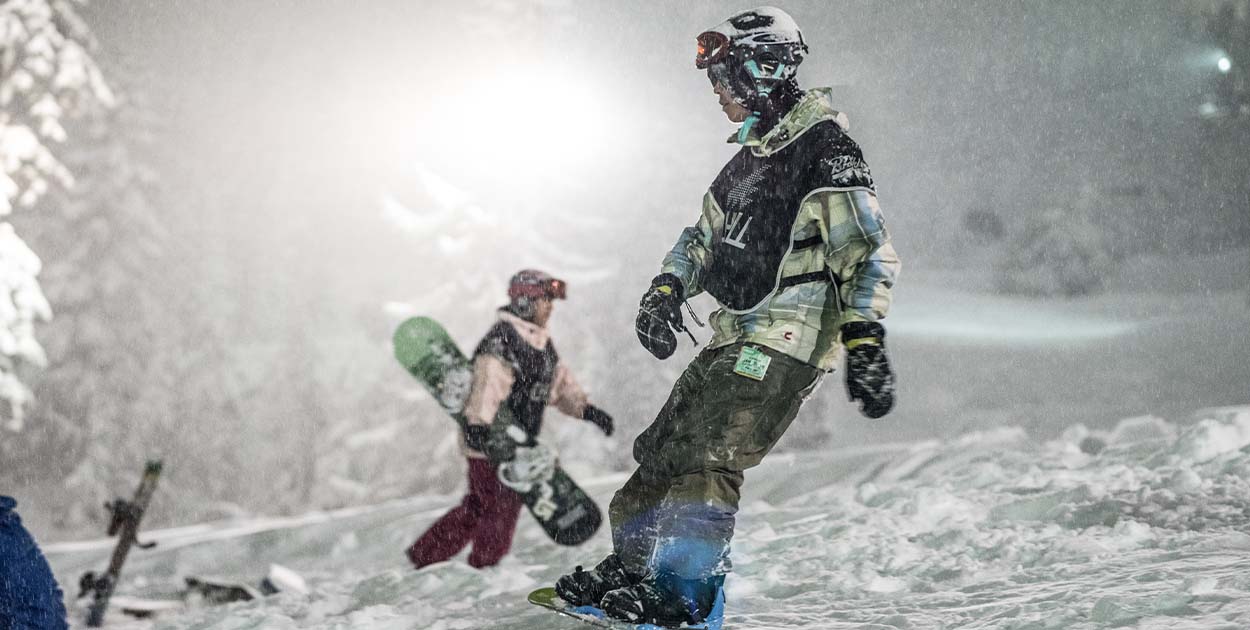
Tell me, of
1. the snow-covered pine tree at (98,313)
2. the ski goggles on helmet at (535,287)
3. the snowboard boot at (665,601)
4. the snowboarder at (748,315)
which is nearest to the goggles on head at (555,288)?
the ski goggles on helmet at (535,287)

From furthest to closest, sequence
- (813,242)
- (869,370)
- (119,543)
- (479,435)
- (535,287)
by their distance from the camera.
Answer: (119,543), (535,287), (479,435), (813,242), (869,370)

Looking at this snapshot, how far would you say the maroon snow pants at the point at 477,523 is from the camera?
476cm

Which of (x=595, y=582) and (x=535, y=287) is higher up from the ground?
(x=535, y=287)

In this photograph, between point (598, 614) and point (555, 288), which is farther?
point (555, 288)

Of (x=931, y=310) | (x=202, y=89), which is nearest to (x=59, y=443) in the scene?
(x=202, y=89)

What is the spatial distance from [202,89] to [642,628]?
15548 mm

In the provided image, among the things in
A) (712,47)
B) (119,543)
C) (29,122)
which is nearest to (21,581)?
(712,47)

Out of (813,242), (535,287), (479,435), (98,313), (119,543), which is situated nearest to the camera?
(813,242)

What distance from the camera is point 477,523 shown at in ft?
15.7

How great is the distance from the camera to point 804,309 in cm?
255

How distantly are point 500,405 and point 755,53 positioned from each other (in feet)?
8.61

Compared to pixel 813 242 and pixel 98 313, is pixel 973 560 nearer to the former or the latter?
pixel 813 242

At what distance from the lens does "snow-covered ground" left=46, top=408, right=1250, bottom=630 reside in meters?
2.60

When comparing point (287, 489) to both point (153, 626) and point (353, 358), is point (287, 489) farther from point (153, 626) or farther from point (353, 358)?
point (153, 626)
